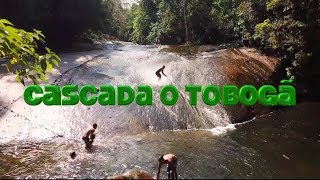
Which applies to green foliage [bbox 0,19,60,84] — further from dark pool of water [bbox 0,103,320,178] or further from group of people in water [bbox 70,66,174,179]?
dark pool of water [bbox 0,103,320,178]

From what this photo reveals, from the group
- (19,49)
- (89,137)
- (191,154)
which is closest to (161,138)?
(191,154)

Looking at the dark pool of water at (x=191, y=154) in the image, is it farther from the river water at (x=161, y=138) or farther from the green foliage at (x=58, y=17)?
the green foliage at (x=58, y=17)

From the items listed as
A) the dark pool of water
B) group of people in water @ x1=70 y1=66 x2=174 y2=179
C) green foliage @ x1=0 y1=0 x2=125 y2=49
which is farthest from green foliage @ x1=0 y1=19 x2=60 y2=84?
green foliage @ x1=0 y1=0 x2=125 y2=49

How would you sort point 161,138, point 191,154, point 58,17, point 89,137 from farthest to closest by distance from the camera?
point 58,17
point 161,138
point 89,137
point 191,154

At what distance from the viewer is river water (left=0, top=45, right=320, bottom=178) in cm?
949

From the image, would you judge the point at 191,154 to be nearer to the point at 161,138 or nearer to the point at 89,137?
the point at 161,138

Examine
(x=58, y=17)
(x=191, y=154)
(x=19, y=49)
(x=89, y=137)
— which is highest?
(x=58, y=17)

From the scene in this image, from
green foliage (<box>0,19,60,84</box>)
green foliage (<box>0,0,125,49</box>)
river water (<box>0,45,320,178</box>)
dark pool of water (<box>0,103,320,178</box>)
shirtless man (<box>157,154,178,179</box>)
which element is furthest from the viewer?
green foliage (<box>0,0,125,49</box>)

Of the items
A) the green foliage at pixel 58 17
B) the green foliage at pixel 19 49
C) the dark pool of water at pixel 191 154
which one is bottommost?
the dark pool of water at pixel 191 154

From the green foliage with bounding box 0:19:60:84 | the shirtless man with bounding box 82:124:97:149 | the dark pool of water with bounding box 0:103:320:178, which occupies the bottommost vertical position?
the dark pool of water with bounding box 0:103:320:178

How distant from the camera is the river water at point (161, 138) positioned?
9492mm

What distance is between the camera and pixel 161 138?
11977 mm

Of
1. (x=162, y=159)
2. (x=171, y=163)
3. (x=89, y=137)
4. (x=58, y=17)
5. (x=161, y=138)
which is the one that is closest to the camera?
(x=171, y=163)

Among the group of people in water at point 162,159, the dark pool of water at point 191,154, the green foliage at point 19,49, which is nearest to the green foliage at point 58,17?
the dark pool of water at point 191,154
